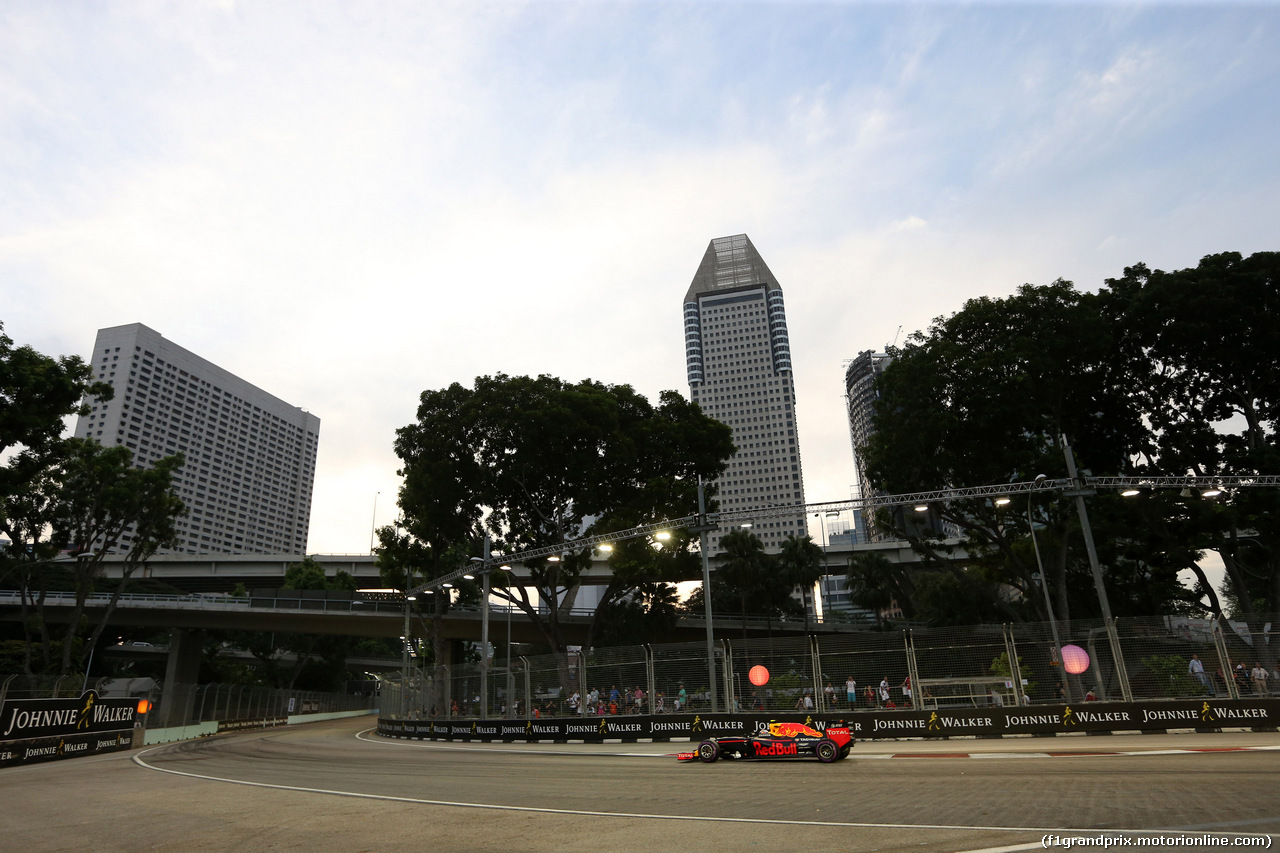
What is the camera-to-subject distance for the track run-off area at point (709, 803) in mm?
7086

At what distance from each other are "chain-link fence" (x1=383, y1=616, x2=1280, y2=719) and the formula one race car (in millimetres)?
6025

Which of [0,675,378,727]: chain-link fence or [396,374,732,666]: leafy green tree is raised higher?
[396,374,732,666]: leafy green tree

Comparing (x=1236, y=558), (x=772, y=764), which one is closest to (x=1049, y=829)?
(x=772, y=764)

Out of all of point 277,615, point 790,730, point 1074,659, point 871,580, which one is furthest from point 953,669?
point 277,615

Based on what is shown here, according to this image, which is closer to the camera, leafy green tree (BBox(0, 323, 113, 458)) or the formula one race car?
the formula one race car

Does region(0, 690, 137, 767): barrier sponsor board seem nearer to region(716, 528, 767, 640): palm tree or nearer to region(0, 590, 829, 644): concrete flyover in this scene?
region(0, 590, 829, 644): concrete flyover

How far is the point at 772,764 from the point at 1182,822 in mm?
10155

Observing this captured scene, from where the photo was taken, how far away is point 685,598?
286ft

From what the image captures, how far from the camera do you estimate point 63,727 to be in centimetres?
2592

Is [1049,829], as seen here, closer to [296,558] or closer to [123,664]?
[296,558]

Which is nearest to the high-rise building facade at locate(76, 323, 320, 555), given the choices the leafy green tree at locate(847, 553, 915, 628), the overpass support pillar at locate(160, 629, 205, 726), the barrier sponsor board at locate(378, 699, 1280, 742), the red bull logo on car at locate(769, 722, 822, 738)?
the overpass support pillar at locate(160, 629, 205, 726)

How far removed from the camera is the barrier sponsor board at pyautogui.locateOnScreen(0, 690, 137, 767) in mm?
23156

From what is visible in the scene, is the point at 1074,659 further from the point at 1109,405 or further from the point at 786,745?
the point at 1109,405

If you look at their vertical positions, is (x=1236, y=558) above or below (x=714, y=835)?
above
